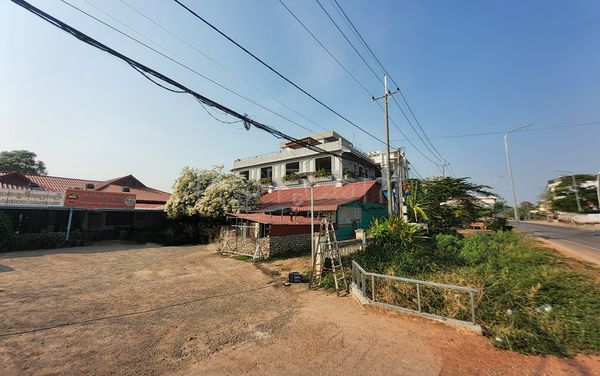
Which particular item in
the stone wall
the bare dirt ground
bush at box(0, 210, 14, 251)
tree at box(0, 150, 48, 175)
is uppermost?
tree at box(0, 150, 48, 175)

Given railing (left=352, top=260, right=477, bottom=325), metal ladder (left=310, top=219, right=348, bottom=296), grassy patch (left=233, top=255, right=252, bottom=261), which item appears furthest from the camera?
grassy patch (left=233, top=255, right=252, bottom=261)

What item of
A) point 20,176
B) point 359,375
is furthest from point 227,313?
point 20,176

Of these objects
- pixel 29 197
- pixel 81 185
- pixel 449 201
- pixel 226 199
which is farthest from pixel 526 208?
pixel 29 197

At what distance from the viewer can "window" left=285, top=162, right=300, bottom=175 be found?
94.0 feet

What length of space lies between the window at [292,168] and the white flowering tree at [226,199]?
7.52 meters

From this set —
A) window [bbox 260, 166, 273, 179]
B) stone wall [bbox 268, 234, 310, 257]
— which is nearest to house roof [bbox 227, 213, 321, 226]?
stone wall [bbox 268, 234, 310, 257]

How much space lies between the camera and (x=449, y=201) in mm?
24531

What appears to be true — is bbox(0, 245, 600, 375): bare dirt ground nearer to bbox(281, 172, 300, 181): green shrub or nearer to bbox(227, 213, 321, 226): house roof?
bbox(227, 213, 321, 226): house roof

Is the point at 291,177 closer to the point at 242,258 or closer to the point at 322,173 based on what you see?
the point at 322,173

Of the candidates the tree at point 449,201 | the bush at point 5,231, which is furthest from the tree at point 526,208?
the bush at point 5,231

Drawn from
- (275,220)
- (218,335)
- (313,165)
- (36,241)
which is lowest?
(218,335)

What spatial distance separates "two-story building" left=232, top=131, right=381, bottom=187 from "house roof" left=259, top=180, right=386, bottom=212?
4.37 ft

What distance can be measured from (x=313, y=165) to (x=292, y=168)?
301cm

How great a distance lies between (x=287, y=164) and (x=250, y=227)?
13154mm
